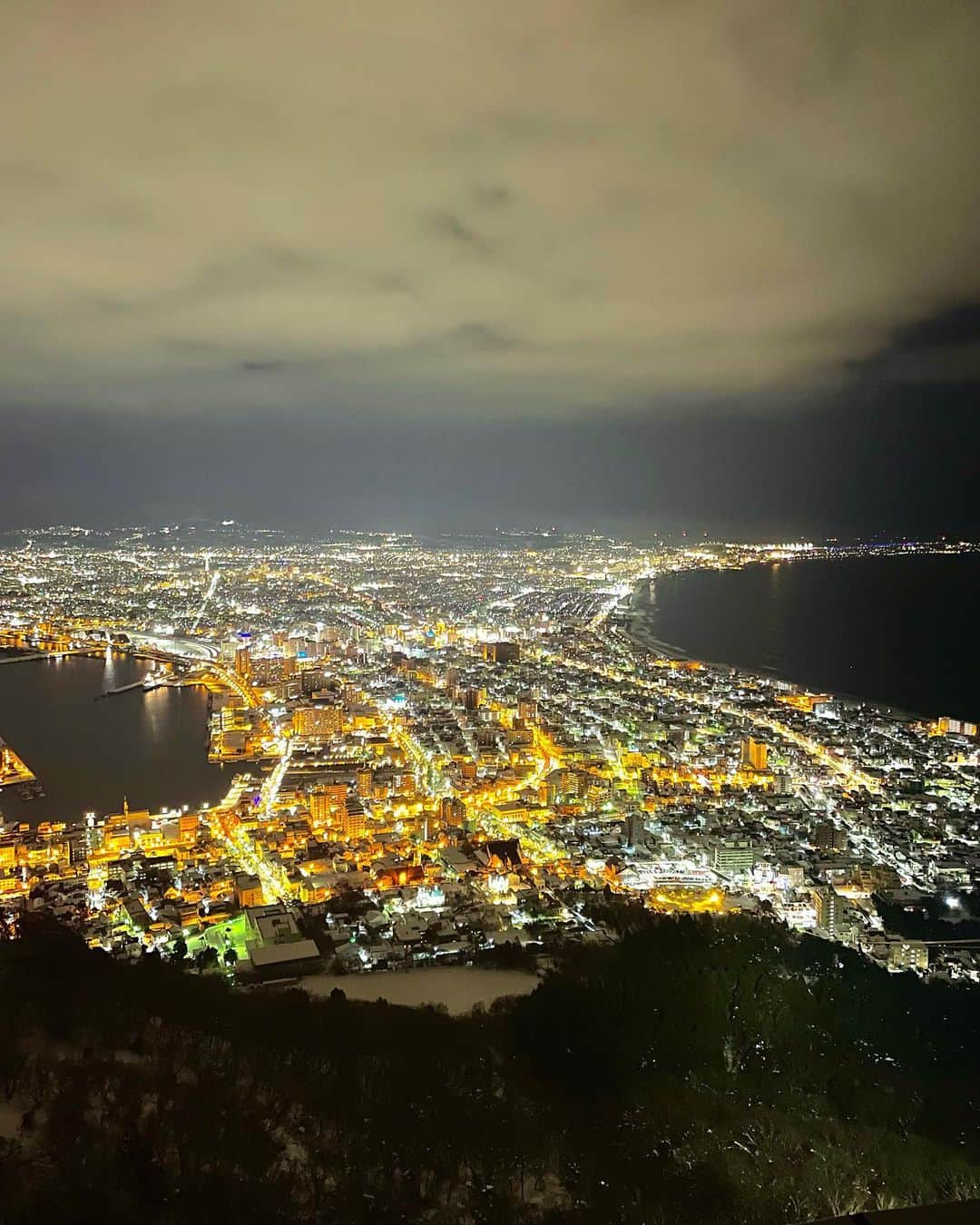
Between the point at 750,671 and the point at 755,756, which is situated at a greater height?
the point at 755,756

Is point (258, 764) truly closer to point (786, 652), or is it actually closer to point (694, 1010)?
point (694, 1010)

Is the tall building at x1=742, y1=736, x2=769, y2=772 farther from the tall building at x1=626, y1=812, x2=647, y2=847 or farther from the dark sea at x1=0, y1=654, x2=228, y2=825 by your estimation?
the dark sea at x1=0, y1=654, x2=228, y2=825

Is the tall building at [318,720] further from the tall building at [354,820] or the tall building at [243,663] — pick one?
the tall building at [243,663]

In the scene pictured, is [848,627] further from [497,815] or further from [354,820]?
[354,820]

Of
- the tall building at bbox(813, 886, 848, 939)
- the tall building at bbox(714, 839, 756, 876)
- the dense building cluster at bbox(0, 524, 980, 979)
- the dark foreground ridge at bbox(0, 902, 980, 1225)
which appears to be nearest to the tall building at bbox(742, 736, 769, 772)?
the dense building cluster at bbox(0, 524, 980, 979)

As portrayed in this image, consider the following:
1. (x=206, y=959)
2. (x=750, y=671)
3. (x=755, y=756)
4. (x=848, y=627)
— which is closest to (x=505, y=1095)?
(x=206, y=959)

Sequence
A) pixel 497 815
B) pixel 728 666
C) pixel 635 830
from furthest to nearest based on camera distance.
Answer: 1. pixel 728 666
2. pixel 497 815
3. pixel 635 830

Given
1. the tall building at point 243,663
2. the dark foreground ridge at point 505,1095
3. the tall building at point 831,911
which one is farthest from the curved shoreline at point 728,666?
the dark foreground ridge at point 505,1095
